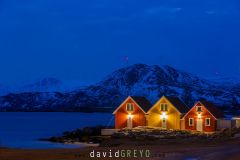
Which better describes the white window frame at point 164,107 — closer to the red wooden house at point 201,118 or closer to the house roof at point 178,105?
the house roof at point 178,105

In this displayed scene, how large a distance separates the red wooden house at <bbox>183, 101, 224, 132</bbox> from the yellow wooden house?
1.19m

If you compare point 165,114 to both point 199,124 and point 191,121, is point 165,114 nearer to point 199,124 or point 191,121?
point 191,121

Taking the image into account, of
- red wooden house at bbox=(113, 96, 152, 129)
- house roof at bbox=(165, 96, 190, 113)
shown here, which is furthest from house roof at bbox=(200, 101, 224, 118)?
red wooden house at bbox=(113, 96, 152, 129)

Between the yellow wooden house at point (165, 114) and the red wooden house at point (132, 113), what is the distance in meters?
0.99

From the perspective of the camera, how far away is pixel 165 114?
74.9 metres

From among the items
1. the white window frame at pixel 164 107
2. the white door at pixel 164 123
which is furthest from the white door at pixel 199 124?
the white window frame at pixel 164 107

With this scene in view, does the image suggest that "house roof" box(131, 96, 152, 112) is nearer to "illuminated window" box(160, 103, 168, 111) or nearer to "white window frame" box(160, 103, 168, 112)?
"white window frame" box(160, 103, 168, 112)

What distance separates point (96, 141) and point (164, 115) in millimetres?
10428

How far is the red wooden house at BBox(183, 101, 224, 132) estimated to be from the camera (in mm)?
73562

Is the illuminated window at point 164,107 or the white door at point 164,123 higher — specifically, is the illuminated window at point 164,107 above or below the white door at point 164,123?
above

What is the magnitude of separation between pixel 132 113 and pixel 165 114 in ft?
15.4

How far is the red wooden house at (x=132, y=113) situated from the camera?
250 feet

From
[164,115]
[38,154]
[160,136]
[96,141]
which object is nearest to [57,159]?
[38,154]

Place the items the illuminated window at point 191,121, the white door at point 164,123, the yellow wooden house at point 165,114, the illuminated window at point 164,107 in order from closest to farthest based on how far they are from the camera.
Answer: the illuminated window at point 191,121 → the illuminated window at point 164,107 → the yellow wooden house at point 165,114 → the white door at point 164,123
